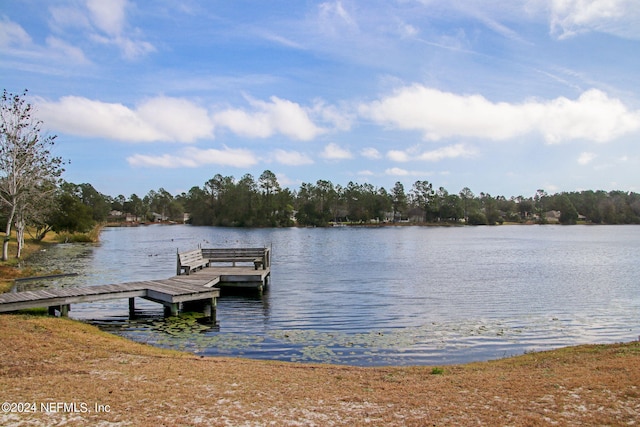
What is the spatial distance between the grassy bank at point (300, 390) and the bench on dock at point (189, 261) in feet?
41.6

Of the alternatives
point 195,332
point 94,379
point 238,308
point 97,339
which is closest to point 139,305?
point 238,308

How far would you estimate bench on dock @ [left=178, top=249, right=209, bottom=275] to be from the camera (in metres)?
23.7

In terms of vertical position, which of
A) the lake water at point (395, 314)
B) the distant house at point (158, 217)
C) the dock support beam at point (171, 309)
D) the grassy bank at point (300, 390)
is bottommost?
the lake water at point (395, 314)

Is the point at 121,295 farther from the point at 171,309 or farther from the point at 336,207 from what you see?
the point at 336,207

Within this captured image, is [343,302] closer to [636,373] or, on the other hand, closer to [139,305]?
[139,305]

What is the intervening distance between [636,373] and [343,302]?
14.1 m

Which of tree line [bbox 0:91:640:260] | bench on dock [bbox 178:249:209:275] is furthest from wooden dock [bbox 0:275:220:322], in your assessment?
tree line [bbox 0:91:640:260]

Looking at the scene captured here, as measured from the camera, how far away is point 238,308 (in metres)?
20.1

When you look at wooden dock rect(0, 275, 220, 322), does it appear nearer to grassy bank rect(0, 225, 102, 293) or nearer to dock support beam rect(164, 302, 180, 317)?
dock support beam rect(164, 302, 180, 317)

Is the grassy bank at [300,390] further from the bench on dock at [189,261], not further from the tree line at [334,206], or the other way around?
the tree line at [334,206]

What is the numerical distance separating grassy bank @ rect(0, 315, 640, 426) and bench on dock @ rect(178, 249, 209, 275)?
12665 millimetres

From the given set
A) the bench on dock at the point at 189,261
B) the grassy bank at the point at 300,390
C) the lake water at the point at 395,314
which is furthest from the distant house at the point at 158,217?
the grassy bank at the point at 300,390

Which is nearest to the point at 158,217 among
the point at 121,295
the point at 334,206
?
the point at 334,206

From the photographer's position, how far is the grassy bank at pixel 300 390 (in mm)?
6473
